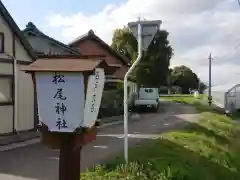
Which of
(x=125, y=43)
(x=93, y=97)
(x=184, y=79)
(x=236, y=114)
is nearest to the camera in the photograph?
(x=93, y=97)

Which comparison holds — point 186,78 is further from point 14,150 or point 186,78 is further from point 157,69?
point 14,150

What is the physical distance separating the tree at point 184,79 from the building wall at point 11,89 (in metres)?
65.3

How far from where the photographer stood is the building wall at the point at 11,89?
1566 cm

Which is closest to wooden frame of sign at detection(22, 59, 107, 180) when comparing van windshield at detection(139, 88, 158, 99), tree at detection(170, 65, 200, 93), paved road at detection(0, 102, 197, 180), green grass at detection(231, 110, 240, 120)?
paved road at detection(0, 102, 197, 180)

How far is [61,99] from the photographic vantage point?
15.6ft

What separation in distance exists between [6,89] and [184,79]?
69.9 meters

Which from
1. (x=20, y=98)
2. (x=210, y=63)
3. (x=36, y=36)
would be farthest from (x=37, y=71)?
(x=210, y=63)

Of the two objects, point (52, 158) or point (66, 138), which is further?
point (52, 158)

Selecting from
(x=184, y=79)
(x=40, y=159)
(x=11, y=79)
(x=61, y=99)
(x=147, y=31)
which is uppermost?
(x=184, y=79)

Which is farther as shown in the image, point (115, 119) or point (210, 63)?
point (210, 63)

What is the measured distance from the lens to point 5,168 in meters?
10.2

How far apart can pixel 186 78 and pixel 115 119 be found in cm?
5957

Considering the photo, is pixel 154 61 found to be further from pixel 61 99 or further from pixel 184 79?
pixel 184 79

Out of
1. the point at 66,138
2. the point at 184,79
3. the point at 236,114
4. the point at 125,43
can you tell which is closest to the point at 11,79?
the point at 66,138
